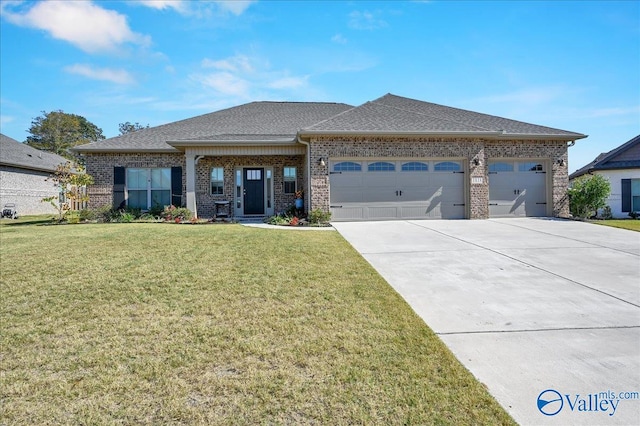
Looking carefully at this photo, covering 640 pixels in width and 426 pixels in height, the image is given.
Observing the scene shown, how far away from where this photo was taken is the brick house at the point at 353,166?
12297 millimetres

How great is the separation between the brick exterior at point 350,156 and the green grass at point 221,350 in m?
7.22

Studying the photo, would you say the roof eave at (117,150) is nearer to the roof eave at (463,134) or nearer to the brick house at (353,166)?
the brick house at (353,166)

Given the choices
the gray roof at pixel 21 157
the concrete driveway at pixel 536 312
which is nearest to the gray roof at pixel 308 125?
the concrete driveway at pixel 536 312

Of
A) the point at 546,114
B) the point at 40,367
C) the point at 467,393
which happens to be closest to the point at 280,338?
the point at 467,393

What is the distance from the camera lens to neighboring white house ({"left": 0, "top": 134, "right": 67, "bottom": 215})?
19.3 m

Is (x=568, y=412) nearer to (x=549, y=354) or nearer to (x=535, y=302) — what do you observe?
(x=549, y=354)

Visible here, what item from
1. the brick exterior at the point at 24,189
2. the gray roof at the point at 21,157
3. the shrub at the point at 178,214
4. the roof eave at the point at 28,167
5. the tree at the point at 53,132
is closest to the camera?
the shrub at the point at 178,214

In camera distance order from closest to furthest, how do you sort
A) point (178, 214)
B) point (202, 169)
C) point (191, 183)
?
point (178, 214)
point (191, 183)
point (202, 169)

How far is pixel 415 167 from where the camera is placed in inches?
499

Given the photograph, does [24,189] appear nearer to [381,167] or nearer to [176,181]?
[176,181]

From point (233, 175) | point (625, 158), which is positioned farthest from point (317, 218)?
point (625, 158)

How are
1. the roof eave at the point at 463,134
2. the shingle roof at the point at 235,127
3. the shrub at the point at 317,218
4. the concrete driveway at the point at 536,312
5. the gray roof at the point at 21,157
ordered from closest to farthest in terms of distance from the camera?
the concrete driveway at the point at 536,312 < the shrub at the point at 317,218 < the roof eave at the point at 463,134 < the shingle roof at the point at 235,127 < the gray roof at the point at 21,157

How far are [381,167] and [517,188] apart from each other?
575 centimetres

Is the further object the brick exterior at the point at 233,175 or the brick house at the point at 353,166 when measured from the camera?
the brick exterior at the point at 233,175
